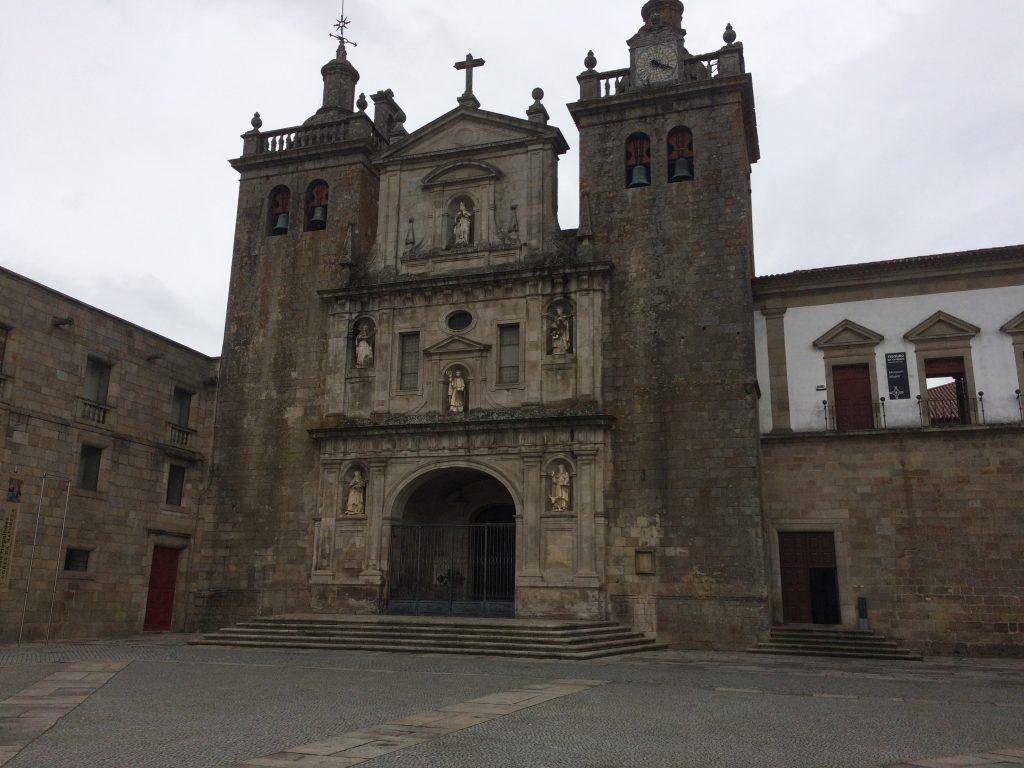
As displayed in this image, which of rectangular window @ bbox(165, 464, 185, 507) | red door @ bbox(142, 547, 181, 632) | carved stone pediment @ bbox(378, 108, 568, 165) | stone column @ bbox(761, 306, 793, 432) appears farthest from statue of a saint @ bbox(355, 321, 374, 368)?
stone column @ bbox(761, 306, 793, 432)

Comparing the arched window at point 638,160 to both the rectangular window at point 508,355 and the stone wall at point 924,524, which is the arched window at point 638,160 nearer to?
the rectangular window at point 508,355

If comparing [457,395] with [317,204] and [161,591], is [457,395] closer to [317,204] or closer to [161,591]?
[317,204]

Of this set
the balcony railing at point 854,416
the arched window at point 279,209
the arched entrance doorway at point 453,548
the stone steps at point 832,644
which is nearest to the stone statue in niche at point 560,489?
the arched entrance doorway at point 453,548

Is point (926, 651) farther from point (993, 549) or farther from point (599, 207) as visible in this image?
point (599, 207)

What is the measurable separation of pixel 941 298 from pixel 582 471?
30.6ft

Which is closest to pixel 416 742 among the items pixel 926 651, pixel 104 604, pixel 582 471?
pixel 582 471

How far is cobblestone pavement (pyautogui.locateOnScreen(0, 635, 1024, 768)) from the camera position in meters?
7.41

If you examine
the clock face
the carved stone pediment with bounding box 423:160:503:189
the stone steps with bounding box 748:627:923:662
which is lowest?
the stone steps with bounding box 748:627:923:662

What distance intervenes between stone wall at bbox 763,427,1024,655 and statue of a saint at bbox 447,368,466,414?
25.9 ft

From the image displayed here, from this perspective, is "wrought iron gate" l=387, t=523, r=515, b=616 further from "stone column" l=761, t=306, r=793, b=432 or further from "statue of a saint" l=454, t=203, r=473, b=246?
"statue of a saint" l=454, t=203, r=473, b=246

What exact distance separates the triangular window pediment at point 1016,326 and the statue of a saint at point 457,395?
1276 centimetres

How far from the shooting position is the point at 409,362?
24.0 metres

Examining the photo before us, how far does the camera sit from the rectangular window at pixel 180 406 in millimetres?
25062

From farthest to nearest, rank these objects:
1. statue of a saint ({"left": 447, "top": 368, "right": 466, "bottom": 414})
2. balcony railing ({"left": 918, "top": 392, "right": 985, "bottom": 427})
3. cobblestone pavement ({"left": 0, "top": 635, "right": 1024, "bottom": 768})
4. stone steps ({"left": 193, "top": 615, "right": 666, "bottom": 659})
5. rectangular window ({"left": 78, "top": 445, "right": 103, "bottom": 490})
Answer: statue of a saint ({"left": 447, "top": 368, "right": 466, "bottom": 414})
rectangular window ({"left": 78, "top": 445, "right": 103, "bottom": 490})
balcony railing ({"left": 918, "top": 392, "right": 985, "bottom": 427})
stone steps ({"left": 193, "top": 615, "right": 666, "bottom": 659})
cobblestone pavement ({"left": 0, "top": 635, "right": 1024, "bottom": 768})
